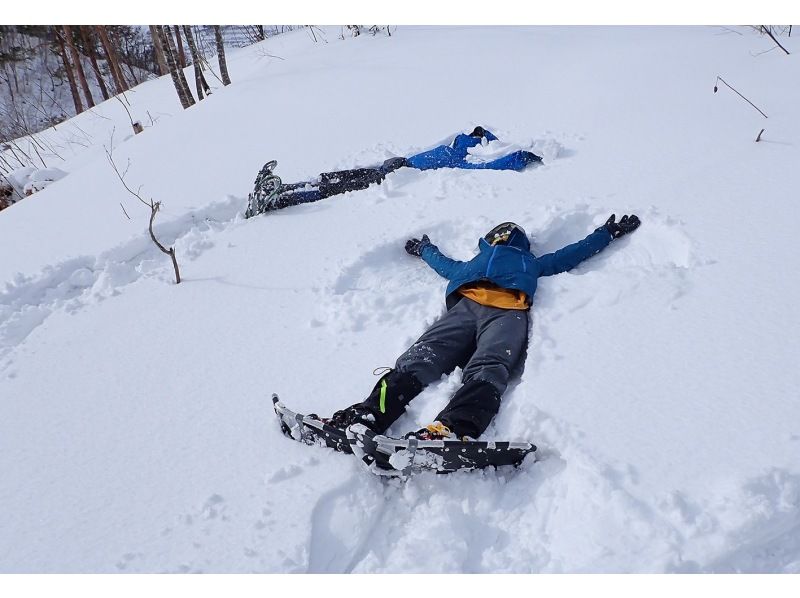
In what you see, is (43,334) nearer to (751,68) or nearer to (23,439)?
(23,439)

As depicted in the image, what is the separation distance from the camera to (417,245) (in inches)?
130

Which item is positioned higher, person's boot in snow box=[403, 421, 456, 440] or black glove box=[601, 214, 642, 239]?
black glove box=[601, 214, 642, 239]

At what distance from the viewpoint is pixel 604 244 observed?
297 cm

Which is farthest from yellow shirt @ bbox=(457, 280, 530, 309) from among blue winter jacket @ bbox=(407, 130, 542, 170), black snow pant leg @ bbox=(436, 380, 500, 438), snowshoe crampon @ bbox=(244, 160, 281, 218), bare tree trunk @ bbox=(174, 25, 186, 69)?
bare tree trunk @ bbox=(174, 25, 186, 69)

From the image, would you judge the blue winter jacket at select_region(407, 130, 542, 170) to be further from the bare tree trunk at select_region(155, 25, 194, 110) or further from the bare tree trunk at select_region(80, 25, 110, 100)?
the bare tree trunk at select_region(80, 25, 110, 100)

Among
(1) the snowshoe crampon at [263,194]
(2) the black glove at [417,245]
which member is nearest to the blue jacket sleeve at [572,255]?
(2) the black glove at [417,245]

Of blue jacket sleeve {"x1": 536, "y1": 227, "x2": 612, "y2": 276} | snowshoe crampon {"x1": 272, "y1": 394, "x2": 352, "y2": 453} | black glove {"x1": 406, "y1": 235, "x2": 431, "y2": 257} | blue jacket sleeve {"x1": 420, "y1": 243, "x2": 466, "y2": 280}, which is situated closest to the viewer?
snowshoe crampon {"x1": 272, "y1": 394, "x2": 352, "y2": 453}

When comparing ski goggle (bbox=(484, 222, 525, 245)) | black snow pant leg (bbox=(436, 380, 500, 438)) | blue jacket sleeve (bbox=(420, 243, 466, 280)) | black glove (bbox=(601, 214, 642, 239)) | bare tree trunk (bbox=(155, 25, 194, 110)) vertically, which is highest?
bare tree trunk (bbox=(155, 25, 194, 110))

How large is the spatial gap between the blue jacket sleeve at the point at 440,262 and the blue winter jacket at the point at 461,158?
4.23 feet

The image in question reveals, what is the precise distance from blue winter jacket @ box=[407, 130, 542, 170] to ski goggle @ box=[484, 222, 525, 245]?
1.14 meters

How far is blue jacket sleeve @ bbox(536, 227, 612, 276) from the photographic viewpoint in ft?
9.47

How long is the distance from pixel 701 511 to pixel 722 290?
3.88 feet

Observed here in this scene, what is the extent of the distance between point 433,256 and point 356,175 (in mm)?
1565

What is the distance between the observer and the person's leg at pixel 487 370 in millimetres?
2027
